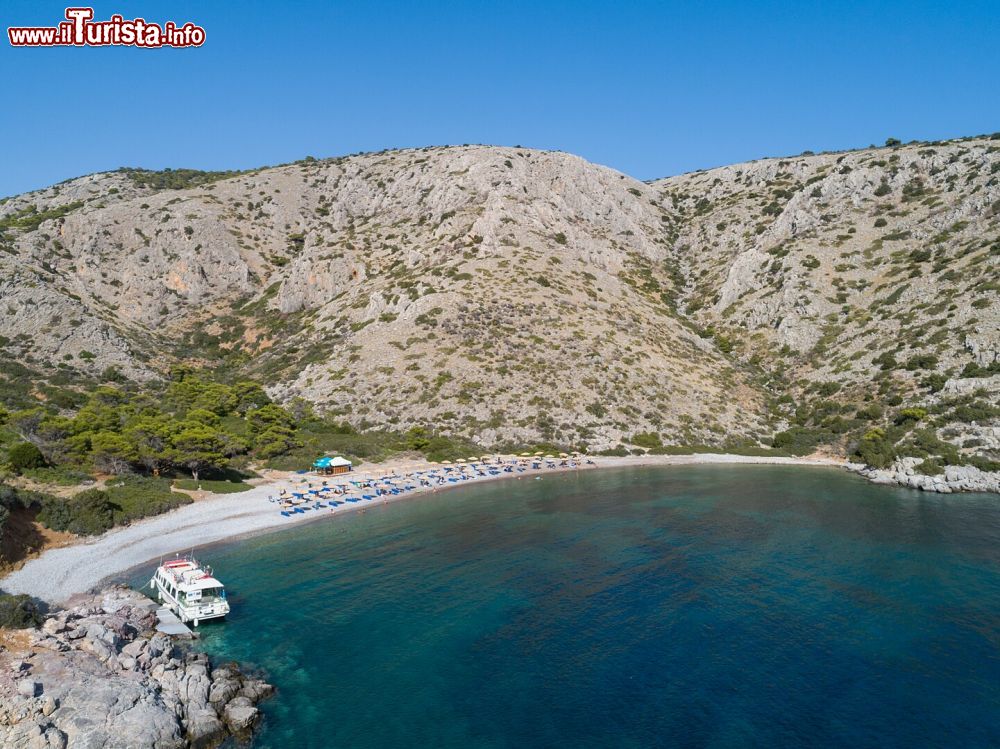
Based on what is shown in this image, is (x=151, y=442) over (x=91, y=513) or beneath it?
over

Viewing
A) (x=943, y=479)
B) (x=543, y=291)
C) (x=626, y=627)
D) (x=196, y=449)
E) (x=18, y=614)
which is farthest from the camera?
(x=543, y=291)

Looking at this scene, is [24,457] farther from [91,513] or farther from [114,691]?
[114,691]

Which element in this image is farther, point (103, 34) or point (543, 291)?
point (543, 291)

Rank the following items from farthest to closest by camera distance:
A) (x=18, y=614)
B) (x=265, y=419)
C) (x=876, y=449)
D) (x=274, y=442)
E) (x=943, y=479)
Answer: (x=265, y=419) → (x=876, y=449) → (x=274, y=442) → (x=943, y=479) → (x=18, y=614)

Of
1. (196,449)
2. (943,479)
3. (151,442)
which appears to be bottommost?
(943,479)

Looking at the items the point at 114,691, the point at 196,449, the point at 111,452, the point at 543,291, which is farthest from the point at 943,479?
the point at 111,452

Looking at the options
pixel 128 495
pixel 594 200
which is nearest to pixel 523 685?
pixel 128 495

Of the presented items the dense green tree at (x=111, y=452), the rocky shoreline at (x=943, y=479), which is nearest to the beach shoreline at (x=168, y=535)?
the dense green tree at (x=111, y=452)
